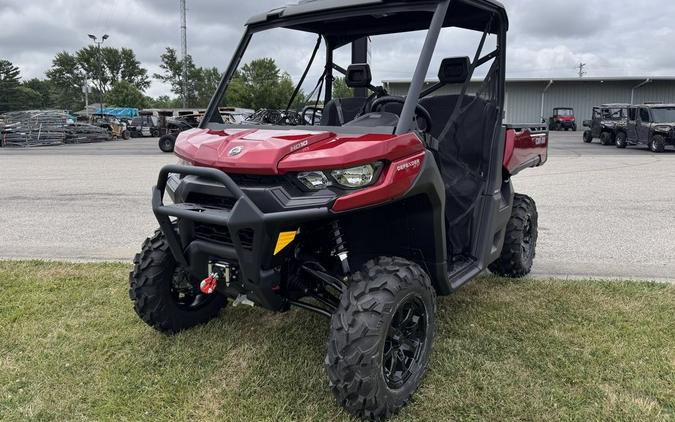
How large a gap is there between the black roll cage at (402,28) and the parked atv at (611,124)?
67.5 feet

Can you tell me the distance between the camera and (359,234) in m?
3.24

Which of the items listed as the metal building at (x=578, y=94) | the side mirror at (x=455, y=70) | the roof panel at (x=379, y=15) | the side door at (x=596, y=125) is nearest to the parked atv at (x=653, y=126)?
the side door at (x=596, y=125)

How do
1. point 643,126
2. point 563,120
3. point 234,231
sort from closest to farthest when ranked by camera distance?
point 234,231, point 643,126, point 563,120

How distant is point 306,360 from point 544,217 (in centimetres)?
525

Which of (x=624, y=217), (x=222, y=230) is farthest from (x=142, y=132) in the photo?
(x=222, y=230)

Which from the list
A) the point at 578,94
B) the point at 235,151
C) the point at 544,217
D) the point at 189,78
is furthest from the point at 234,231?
the point at 189,78

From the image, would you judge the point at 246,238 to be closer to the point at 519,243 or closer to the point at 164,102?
the point at 519,243

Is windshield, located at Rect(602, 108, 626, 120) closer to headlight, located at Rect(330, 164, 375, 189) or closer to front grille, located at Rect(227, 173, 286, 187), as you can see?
headlight, located at Rect(330, 164, 375, 189)

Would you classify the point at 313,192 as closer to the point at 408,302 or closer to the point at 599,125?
the point at 408,302

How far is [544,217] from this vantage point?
24.6 ft

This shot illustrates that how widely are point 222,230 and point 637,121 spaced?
70.5 feet

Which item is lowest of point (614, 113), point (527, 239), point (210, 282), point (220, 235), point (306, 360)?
point (306, 360)

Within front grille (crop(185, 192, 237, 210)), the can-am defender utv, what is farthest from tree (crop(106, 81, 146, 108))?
front grille (crop(185, 192, 237, 210))

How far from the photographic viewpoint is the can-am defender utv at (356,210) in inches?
98.9
